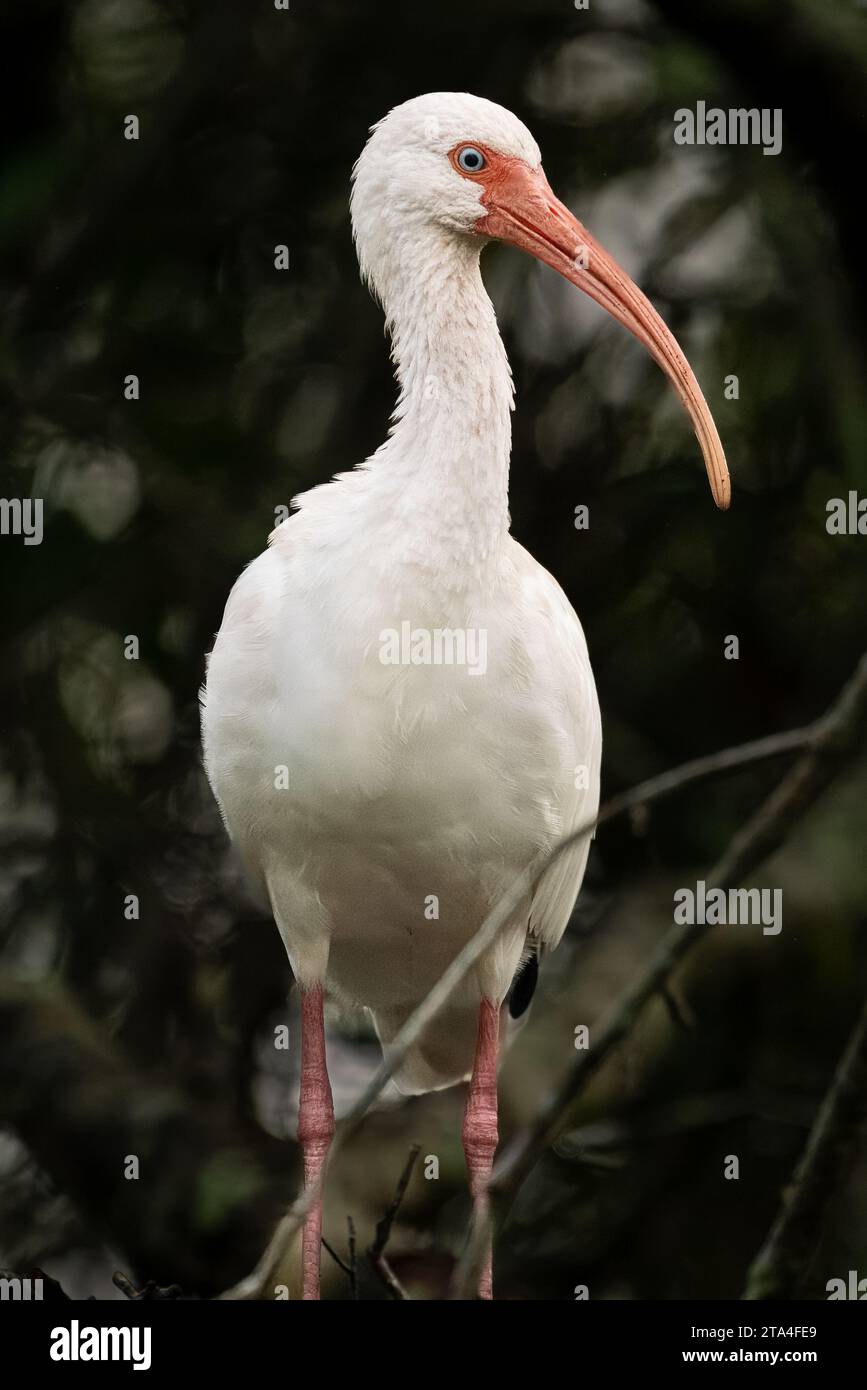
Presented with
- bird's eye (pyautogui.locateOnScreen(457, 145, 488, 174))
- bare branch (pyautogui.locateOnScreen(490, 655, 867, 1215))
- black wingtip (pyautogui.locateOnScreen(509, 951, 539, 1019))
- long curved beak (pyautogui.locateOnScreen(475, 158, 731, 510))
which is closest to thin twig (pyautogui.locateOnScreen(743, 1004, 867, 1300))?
bare branch (pyautogui.locateOnScreen(490, 655, 867, 1215))

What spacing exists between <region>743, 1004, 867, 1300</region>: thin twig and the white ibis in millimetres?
1179

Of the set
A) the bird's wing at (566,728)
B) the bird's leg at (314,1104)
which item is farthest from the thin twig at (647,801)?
the bird's leg at (314,1104)

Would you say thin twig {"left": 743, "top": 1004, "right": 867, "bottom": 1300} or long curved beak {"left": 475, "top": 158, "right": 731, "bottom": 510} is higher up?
long curved beak {"left": 475, "top": 158, "right": 731, "bottom": 510}

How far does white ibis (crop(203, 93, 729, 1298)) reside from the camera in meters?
3.47

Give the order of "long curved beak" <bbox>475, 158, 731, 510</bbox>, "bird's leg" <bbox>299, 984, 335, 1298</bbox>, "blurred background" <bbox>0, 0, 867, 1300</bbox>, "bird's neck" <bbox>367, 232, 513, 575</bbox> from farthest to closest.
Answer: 1. "blurred background" <bbox>0, 0, 867, 1300</bbox>
2. "bird's leg" <bbox>299, 984, 335, 1298</bbox>
3. "long curved beak" <bbox>475, 158, 731, 510</bbox>
4. "bird's neck" <bbox>367, 232, 513, 575</bbox>

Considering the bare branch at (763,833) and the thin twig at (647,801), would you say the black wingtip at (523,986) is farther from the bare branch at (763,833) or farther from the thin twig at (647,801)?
the bare branch at (763,833)

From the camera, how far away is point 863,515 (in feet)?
13.8

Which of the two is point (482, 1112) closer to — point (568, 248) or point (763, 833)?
point (568, 248)

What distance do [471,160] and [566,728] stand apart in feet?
3.12

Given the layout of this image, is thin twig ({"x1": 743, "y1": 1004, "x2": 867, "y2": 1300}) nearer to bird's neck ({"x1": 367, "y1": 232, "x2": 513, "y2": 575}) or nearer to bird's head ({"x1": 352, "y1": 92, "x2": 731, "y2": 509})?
bird's neck ({"x1": 367, "y1": 232, "x2": 513, "y2": 575})

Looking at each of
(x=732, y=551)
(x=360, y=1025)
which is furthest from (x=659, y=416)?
(x=360, y=1025)

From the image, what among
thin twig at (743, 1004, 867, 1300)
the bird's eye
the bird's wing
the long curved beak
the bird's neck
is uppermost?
the bird's eye

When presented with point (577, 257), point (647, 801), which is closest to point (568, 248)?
point (577, 257)

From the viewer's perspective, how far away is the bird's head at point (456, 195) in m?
3.54
